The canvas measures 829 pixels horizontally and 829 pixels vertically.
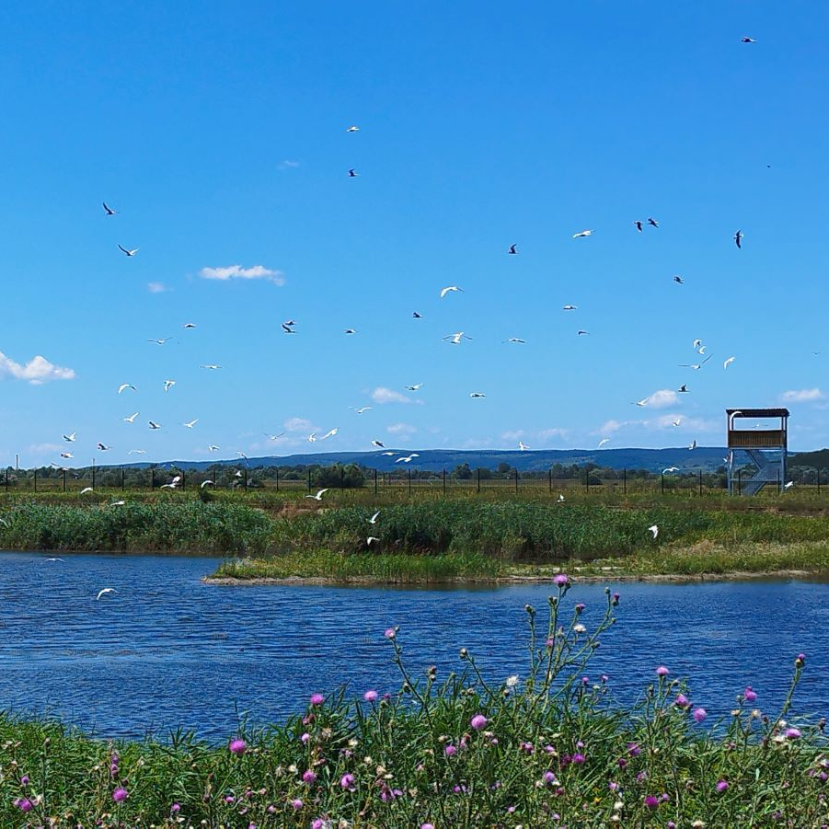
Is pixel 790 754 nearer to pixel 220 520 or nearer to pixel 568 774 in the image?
pixel 568 774

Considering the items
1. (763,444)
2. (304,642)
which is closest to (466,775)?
(304,642)

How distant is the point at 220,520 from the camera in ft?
150

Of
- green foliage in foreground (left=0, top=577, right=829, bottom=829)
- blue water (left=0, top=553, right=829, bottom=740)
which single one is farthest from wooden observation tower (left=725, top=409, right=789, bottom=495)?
green foliage in foreground (left=0, top=577, right=829, bottom=829)

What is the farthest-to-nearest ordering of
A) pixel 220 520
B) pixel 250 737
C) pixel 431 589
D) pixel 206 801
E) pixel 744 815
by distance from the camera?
pixel 220 520, pixel 431 589, pixel 250 737, pixel 744 815, pixel 206 801

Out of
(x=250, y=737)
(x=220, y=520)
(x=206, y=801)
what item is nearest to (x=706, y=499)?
(x=220, y=520)

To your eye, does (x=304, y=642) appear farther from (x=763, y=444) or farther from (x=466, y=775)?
(x=763, y=444)

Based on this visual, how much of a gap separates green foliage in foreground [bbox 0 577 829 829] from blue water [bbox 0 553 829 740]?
14.7ft

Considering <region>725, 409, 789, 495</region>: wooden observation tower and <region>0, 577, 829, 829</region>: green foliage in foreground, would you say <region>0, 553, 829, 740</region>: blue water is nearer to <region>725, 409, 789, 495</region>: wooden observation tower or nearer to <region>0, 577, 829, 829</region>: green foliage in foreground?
<region>0, 577, 829, 829</region>: green foliage in foreground

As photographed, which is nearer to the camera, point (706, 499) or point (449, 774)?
point (449, 774)

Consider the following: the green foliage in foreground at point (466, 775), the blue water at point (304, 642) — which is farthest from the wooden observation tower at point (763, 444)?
the green foliage in foreground at point (466, 775)

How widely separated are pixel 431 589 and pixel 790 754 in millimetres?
26725

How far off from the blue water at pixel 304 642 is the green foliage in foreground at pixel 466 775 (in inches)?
177

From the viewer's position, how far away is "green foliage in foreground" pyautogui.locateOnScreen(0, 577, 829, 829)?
5941 millimetres

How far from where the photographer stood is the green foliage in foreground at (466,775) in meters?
5.94
